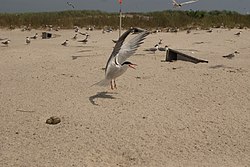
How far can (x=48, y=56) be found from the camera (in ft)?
35.0

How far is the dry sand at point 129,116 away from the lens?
393cm

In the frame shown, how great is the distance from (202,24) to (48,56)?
1517 cm

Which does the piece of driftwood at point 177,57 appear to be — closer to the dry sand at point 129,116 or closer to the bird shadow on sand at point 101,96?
the dry sand at point 129,116

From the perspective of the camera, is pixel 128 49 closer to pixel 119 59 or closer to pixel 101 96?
pixel 119 59

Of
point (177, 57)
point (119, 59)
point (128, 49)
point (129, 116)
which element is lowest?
point (129, 116)

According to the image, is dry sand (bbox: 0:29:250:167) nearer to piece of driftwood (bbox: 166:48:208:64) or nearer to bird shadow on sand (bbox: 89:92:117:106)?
bird shadow on sand (bbox: 89:92:117:106)

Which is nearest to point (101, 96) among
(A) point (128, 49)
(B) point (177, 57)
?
(A) point (128, 49)

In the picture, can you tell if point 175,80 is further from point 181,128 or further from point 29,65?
point 29,65

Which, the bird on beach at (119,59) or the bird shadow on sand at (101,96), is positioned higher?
the bird on beach at (119,59)

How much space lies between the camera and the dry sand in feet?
12.9

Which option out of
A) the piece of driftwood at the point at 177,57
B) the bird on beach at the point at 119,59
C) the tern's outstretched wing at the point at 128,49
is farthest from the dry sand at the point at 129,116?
the tern's outstretched wing at the point at 128,49

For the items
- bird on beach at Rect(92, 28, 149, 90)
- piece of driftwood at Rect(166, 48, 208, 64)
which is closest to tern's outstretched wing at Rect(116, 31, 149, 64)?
bird on beach at Rect(92, 28, 149, 90)

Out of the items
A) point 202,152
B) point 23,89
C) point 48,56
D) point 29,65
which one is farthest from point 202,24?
point 202,152

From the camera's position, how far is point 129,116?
5109mm
